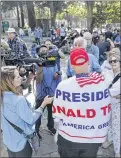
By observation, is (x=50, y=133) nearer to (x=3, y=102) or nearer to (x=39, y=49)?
(x=39, y=49)

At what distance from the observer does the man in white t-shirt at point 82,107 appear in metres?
1.71

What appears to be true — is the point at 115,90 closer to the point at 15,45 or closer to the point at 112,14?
the point at 15,45

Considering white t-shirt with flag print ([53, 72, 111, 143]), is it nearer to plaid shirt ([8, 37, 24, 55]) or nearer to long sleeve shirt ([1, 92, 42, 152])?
long sleeve shirt ([1, 92, 42, 152])

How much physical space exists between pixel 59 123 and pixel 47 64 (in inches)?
53.3

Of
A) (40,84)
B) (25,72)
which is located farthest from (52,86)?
(25,72)

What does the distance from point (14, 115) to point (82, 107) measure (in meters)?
0.48

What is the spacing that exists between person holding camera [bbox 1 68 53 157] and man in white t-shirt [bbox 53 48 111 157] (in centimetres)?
22

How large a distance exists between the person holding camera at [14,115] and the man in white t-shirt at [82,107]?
0.71 ft

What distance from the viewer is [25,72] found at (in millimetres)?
2936

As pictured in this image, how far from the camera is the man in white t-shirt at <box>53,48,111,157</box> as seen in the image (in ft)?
5.62

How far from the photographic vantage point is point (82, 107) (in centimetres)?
171

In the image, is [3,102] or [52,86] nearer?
[3,102]

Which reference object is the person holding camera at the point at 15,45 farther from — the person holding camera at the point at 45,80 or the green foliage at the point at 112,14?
the green foliage at the point at 112,14

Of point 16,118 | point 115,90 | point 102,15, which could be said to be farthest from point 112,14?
point 16,118
